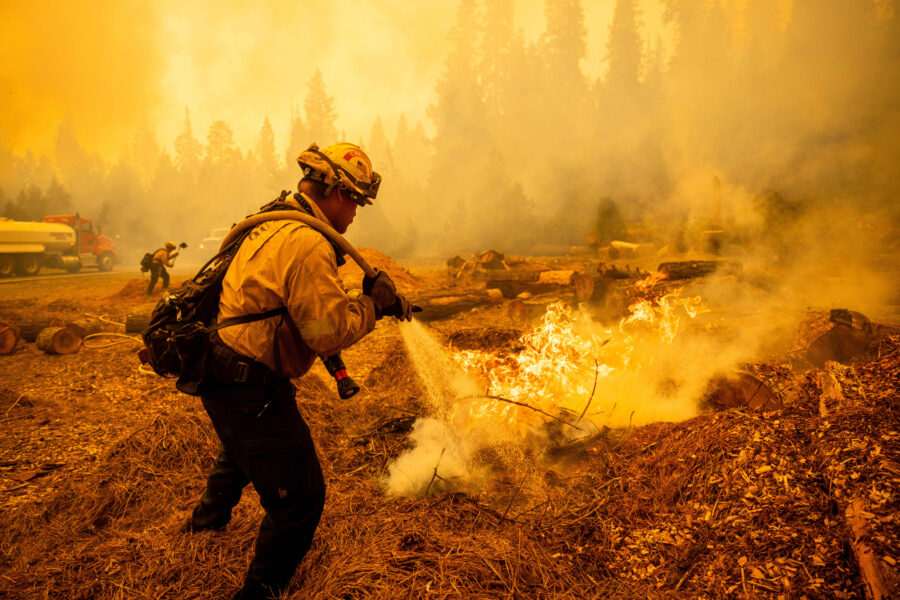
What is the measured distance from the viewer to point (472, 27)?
1428 inches

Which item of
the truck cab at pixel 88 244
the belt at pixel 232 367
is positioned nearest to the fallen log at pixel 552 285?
the belt at pixel 232 367

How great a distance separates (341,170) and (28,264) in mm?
25278

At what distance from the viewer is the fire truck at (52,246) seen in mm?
19141

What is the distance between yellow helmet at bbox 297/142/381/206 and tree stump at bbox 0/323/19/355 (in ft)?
29.1

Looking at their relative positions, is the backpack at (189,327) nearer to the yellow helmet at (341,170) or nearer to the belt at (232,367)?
the belt at (232,367)

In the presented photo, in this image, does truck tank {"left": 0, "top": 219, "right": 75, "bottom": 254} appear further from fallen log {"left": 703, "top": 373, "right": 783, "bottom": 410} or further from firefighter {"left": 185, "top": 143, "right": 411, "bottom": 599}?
fallen log {"left": 703, "top": 373, "right": 783, "bottom": 410}

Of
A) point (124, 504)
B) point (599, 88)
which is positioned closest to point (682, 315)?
point (124, 504)

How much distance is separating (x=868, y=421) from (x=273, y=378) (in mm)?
3376

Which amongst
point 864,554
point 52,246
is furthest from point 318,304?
point 52,246

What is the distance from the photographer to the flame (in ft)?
15.2

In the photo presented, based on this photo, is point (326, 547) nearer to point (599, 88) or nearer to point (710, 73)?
point (710, 73)

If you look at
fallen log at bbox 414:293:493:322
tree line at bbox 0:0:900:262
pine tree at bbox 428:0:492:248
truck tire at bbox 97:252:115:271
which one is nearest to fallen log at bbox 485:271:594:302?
fallen log at bbox 414:293:493:322

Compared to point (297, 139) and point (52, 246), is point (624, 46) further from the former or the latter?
point (52, 246)

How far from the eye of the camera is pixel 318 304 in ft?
7.16
